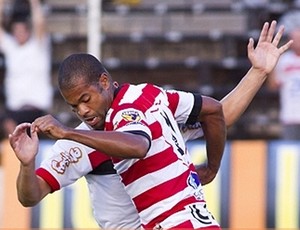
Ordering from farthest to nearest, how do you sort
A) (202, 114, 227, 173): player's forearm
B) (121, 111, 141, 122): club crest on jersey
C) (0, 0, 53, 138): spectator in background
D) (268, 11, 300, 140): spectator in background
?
(0, 0, 53, 138): spectator in background → (268, 11, 300, 140): spectator in background → (202, 114, 227, 173): player's forearm → (121, 111, 141, 122): club crest on jersey

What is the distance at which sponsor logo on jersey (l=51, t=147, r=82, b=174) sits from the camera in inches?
228

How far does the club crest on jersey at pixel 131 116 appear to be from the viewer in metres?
5.21

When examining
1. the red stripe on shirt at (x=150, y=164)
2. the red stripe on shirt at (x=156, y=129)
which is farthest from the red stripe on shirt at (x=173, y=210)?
the red stripe on shirt at (x=156, y=129)

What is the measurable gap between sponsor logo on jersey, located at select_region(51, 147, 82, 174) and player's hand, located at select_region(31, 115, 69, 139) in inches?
28.0

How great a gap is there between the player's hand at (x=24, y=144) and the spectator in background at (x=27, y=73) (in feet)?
21.4

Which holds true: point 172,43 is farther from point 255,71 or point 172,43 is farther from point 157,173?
point 157,173

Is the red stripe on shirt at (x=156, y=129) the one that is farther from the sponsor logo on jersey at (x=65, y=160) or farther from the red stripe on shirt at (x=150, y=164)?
the sponsor logo on jersey at (x=65, y=160)

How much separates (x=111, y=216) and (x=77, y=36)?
7996mm

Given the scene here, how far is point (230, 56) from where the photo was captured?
1336cm

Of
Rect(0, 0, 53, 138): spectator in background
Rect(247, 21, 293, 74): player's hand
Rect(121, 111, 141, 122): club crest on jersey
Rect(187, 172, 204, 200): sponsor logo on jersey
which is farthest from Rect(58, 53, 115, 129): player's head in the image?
Rect(0, 0, 53, 138): spectator in background

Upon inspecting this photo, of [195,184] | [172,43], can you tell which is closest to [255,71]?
[195,184]

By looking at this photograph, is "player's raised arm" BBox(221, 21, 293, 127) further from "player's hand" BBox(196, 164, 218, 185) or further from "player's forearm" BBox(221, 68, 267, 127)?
"player's hand" BBox(196, 164, 218, 185)

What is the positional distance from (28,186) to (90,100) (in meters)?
0.57

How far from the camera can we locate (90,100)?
529cm
